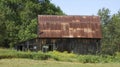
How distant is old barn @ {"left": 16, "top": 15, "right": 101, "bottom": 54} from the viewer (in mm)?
48000

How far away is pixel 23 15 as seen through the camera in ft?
211

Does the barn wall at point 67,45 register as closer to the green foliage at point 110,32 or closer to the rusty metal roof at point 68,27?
the rusty metal roof at point 68,27

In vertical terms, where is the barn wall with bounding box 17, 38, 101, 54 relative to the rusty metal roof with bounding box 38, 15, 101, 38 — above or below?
below

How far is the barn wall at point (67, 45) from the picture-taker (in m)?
A: 48.3

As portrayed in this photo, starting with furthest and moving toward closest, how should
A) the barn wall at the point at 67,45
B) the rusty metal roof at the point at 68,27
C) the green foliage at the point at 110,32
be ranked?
the green foliage at the point at 110,32, the barn wall at the point at 67,45, the rusty metal roof at the point at 68,27

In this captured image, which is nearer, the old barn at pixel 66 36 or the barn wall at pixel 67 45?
the old barn at pixel 66 36

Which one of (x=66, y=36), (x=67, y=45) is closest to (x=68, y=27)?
(x=66, y=36)

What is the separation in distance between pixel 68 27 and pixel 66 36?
1.42 metres

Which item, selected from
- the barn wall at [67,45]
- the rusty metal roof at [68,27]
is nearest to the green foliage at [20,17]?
the barn wall at [67,45]

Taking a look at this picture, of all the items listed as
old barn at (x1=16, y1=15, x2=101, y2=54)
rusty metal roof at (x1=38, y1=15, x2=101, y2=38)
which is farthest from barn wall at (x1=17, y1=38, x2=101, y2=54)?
rusty metal roof at (x1=38, y1=15, x2=101, y2=38)

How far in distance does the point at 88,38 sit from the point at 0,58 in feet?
56.4

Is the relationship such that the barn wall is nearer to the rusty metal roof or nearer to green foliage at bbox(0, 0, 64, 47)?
the rusty metal roof

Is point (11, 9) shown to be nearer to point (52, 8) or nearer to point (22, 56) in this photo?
point (52, 8)

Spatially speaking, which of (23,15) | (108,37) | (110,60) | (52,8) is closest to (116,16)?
(108,37)
